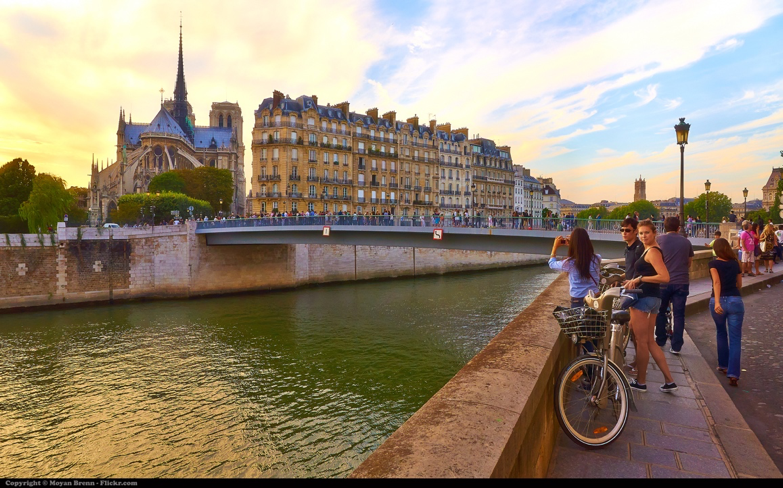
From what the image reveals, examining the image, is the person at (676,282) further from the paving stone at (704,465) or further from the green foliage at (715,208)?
the green foliage at (715,208)

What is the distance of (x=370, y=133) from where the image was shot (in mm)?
60625

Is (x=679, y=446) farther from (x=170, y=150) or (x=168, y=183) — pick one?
(x=170, y=150)

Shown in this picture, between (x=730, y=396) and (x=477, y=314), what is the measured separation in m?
17.3

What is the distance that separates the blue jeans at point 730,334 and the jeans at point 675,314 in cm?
48

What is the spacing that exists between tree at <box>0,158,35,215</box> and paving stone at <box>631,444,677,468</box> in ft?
161

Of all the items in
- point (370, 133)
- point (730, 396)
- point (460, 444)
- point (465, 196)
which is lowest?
point (730, 396)

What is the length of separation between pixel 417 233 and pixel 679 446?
22.0 meters

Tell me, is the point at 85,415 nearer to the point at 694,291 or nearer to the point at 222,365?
the point at 222,365

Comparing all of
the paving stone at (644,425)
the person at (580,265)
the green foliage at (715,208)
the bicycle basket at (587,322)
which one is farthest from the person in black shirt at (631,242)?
the green foliage at (715,208)

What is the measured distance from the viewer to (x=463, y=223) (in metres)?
23.4

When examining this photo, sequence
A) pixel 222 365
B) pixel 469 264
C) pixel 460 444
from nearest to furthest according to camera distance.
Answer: pixel 460 444 → pixel 222 365 → pixel 469 264

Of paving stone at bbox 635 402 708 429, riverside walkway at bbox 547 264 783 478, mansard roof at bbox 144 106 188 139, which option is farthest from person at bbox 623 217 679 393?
mansard roof at bbox 144 106 188 139

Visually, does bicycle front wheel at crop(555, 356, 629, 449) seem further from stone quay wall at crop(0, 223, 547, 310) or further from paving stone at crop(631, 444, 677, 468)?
stone quay wall at crop(0, 223, 547, 310)

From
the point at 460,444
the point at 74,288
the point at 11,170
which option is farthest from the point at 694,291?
the point at 11,170
